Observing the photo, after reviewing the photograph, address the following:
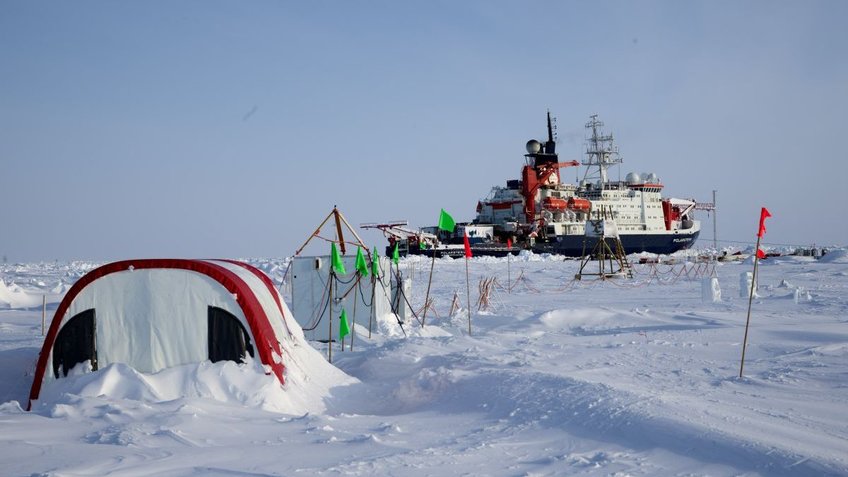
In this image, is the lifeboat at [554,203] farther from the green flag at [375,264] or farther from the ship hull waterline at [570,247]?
the green flag at [375,264]

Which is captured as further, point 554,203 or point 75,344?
point 554,203

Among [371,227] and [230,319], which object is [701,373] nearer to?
[230,319]

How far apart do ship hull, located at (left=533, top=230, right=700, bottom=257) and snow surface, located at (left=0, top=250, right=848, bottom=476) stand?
40083mm

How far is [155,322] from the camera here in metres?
8.03

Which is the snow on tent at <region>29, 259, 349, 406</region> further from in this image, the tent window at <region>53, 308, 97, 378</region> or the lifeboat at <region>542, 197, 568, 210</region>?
the lifeboat at <region>542, 197, 568, 210</region>

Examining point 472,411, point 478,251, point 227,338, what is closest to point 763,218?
point 472,411

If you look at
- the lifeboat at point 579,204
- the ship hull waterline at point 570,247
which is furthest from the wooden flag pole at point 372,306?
the lifeboat at point 579,204

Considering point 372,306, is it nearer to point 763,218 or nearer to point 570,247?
point 763,218

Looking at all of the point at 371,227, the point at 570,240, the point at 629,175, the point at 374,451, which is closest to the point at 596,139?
the point at 629,175

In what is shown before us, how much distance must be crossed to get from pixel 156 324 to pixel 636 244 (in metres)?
54.3

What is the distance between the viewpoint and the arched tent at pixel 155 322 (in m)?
8.00

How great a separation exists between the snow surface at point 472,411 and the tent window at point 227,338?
27 centimetres

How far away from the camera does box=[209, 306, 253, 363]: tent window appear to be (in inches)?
316

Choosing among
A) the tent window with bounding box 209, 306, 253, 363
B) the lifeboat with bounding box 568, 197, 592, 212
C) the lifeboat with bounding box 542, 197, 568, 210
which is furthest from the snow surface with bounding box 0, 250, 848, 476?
A: the lifeboat with bounding box 568, 197, 592, 212
